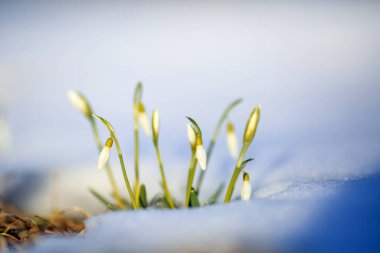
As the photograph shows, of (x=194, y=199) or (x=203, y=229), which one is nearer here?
(x=203, y=229)

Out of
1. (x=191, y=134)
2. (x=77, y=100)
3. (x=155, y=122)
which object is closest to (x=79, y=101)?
(x=77, y=100)

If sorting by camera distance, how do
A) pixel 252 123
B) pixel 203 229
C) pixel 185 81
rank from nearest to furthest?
pixel 203 229
pixel 252 123
pixel 185 81

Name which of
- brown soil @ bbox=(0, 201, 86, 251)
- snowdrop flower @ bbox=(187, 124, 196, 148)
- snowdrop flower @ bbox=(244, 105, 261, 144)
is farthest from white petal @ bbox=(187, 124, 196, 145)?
brown soil @ bbox=(0, 201, 86, 251)

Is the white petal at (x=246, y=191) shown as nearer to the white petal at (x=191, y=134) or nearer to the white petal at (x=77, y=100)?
the white petal at (x=191, y=134)

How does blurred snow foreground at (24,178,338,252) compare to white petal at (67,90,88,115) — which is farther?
white petal at (67,90,88,115)

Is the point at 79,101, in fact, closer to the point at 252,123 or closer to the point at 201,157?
the point at 201,157

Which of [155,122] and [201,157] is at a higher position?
[155,122]

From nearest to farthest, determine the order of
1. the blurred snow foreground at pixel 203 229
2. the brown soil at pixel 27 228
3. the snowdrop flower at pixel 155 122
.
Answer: the blurred snow foreground at pixel 203 229 → the brown soil at pixel 27 228 → the snowdrop flower at pixel 155 122

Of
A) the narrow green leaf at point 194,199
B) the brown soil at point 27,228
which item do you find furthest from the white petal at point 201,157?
the brown soil at point 27,228

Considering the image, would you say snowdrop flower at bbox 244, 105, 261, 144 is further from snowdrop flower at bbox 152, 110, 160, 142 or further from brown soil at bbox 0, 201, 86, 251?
brown soil at bbox 0, 201, 86, 251

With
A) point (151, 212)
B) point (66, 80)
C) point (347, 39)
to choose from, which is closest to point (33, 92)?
point (66, 80)
